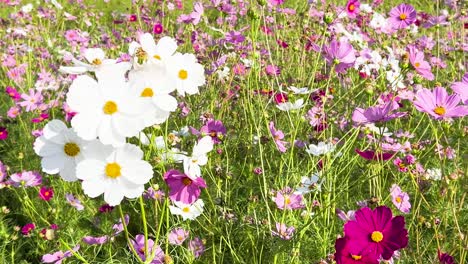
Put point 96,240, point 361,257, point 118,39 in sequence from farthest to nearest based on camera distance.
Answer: point 118,39, point 96,240, point 361,257

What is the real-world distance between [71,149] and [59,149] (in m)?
0.02

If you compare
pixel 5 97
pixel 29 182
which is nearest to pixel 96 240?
pixel 29 182

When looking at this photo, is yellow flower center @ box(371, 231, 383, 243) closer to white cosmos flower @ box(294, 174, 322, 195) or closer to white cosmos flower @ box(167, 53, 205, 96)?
white cosmos flower @ box(294, 174, 322, 195)

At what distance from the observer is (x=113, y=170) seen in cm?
68

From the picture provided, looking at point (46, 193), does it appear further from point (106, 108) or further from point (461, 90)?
point (461, 90)

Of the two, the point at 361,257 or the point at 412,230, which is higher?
the point at 361,257

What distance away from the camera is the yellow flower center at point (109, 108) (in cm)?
65

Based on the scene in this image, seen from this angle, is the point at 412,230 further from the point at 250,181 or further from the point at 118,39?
the point at 118,39

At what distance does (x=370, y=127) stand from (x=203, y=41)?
4.52 feet

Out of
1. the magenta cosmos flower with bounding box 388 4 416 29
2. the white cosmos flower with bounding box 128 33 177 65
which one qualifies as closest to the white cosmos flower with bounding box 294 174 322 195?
the white cosmos flower with bounding box 128 33 177 65

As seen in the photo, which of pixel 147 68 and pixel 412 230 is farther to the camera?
pixel 412 230

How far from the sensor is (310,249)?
126 centimetres

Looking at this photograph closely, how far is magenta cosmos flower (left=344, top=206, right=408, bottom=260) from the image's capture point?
850 millimetres

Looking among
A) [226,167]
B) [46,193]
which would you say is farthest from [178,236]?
[46,193]
